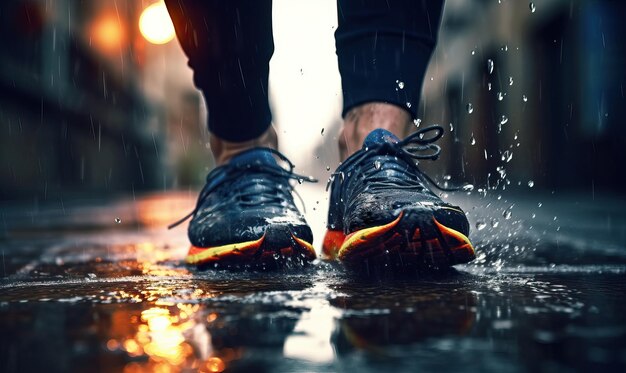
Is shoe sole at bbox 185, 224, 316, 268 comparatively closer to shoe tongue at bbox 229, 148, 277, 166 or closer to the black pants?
shoe tongue at bbox 229, 148, 277, 166

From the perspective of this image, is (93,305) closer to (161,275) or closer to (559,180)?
(161,275)

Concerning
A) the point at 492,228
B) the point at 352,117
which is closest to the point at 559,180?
the point at 492,228

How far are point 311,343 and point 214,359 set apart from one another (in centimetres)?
10

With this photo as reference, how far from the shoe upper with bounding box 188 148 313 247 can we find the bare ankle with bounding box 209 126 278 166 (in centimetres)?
7

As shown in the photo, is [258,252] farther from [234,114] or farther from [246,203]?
[234,114]

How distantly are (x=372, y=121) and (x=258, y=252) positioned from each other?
A: 409mm

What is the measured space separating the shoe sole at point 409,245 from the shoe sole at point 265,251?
13 centimetres

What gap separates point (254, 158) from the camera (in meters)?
1.43

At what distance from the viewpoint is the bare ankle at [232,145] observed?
5.11 ft

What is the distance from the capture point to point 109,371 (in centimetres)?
51

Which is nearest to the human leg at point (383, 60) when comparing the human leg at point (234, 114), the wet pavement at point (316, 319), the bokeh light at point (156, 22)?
the human leg at point (234, 114)

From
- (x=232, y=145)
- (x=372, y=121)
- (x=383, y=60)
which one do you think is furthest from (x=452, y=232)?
(x=232, y=145)

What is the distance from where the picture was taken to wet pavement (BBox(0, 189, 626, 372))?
0.54m

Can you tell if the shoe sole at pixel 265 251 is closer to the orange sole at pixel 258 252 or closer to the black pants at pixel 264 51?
the orange sole at pixel 258 252
